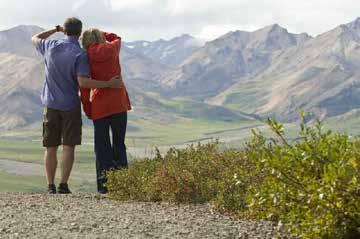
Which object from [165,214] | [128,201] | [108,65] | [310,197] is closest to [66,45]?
[108,65]

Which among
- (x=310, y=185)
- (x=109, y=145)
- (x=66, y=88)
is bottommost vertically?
(x=310, y=185)

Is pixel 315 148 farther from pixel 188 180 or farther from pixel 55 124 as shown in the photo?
pixel 55 124

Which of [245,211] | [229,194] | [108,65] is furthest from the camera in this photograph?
[108,65]

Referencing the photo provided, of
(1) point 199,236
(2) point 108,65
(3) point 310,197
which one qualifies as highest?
(2) point 108,65

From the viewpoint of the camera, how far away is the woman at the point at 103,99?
10.9 m

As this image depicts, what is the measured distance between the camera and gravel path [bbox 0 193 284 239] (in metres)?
7.02

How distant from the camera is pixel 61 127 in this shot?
11.1m

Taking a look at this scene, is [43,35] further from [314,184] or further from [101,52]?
[314,184]

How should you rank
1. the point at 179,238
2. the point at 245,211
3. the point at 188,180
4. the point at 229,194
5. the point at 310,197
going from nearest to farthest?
the point at 310,197, the point at 179,238, the point at 245,211, the point at 229,194, the point at 188,180

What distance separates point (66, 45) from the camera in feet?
36.0

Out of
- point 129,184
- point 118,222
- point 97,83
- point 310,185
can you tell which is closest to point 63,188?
point 129,184

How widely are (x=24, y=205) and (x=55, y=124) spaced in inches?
84.7

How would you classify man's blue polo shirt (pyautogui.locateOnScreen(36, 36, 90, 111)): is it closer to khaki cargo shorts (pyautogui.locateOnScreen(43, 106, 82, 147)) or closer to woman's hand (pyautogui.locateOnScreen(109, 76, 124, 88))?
khaki cargo shorts (pyautogui.locateOnScreen(43, 106, 82, 147))

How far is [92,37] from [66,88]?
3.23 ft
